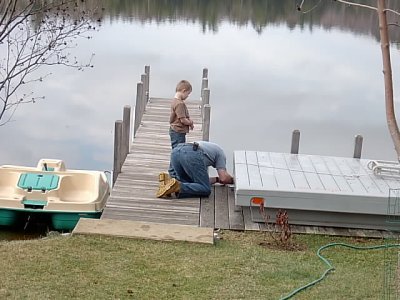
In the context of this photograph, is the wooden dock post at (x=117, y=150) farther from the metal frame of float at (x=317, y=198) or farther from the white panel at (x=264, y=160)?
the metal frame of float at (x=317, y=198)

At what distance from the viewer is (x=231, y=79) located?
19125 millimetres

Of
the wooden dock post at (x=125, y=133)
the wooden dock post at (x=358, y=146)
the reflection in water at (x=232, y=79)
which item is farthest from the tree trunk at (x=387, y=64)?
the reflection in water at (x=232, y=79)

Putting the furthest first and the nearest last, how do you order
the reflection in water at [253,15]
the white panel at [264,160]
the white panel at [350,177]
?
the reflection in water at [253,15] < the white panel at [264,160] < the white panel at [350,177]

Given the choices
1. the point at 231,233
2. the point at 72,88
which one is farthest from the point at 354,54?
the point at 231,233

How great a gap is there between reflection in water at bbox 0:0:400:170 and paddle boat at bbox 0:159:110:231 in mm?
3139

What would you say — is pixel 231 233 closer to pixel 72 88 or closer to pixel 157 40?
pixel 72 88

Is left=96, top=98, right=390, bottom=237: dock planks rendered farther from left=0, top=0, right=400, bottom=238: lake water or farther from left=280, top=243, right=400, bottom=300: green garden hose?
left=0, top=0, right=400, bottom=238: lake water

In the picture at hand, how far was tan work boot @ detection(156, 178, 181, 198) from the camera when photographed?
773cm

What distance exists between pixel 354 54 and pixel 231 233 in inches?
674

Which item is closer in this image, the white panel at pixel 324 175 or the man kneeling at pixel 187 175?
the white panel at pixel 324 175

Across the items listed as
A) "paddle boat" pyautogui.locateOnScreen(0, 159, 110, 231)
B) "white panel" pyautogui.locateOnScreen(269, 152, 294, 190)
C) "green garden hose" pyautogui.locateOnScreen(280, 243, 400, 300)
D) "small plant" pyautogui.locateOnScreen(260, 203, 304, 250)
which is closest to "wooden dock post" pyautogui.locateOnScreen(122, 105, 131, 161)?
"paddle boat" pyautogui.locateOnScreen(0, 159, 110, 231)

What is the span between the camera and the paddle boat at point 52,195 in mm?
8727

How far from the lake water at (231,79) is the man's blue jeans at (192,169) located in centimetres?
242

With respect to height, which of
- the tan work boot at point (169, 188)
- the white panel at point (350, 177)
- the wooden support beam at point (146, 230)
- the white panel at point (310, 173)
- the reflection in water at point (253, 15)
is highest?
the reflection in water at point (253, 15)
